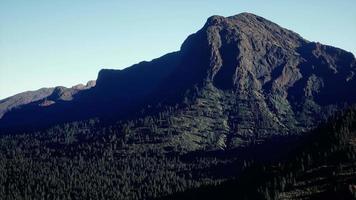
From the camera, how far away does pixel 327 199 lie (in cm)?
19800

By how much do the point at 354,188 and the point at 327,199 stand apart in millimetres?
11056

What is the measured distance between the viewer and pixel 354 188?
639 ft
